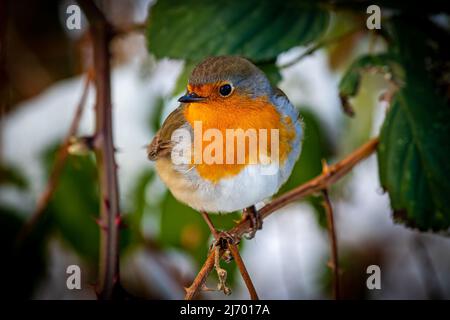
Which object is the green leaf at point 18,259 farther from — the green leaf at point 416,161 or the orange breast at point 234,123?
the green leaf at point 416,161

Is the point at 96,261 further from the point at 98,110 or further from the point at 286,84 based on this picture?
the point at 286,84

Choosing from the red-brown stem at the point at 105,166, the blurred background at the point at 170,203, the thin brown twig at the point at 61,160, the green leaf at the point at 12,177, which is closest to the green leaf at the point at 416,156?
the blurred background at the point at 170,203

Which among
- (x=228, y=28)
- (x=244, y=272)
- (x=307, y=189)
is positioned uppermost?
(x=228, y=28)

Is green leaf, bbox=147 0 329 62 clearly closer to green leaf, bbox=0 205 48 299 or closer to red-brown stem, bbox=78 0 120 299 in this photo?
red-brown stem, bbox=78 0 120 299

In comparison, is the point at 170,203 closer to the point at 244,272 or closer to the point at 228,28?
the point at 228,28

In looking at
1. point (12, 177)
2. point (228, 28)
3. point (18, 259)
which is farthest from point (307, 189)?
point (12, 177)

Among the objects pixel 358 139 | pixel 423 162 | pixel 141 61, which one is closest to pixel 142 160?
pixel 141 61
